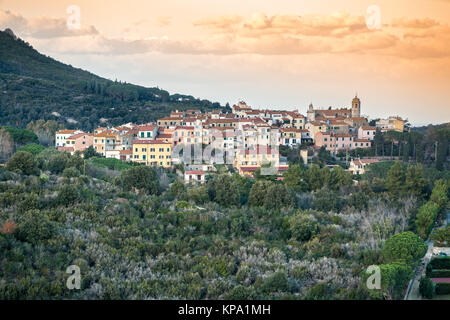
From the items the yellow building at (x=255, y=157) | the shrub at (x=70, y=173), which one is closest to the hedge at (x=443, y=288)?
the shrub at (x=70, y=173)

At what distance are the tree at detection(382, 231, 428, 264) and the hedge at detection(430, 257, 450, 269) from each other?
1254 millimetres

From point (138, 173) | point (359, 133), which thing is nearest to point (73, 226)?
point (138, 173)

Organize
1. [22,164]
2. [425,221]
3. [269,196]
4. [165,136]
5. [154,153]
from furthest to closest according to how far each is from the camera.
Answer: [165,136] → [154,153] → [269,196] → [425,221] → [22,164]

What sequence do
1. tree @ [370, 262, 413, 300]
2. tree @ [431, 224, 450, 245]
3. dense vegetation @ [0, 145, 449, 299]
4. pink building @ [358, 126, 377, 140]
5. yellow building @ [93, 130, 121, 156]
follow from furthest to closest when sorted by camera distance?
1. pink building @ [358, 126, 377, 140]
2. yellow building @ [93, 130, 121, 156]
3. tree @ [431, 224, 450, 245]
4. tree @ [370, 262, 413, 300]
5. dense vegetation @ [0, 145, 449, 299]

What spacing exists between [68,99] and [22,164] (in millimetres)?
33470

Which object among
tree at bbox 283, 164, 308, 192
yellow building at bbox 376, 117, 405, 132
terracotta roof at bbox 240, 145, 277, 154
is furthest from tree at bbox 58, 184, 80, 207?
yellow building at bbox 376, 117, 405, 132


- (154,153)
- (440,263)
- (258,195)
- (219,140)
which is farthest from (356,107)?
(440,263)

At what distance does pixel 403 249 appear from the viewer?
39.7 ft

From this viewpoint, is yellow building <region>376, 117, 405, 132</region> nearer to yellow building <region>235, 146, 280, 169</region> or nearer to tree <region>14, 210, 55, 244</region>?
yellow building <region>235, 146, 280, 169</region>

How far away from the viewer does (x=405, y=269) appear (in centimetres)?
1119

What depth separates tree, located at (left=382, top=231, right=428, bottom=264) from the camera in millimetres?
12047

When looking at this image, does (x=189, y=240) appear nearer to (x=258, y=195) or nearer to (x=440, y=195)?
(x=258, y=195)

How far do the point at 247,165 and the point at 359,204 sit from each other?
9.84 metres
